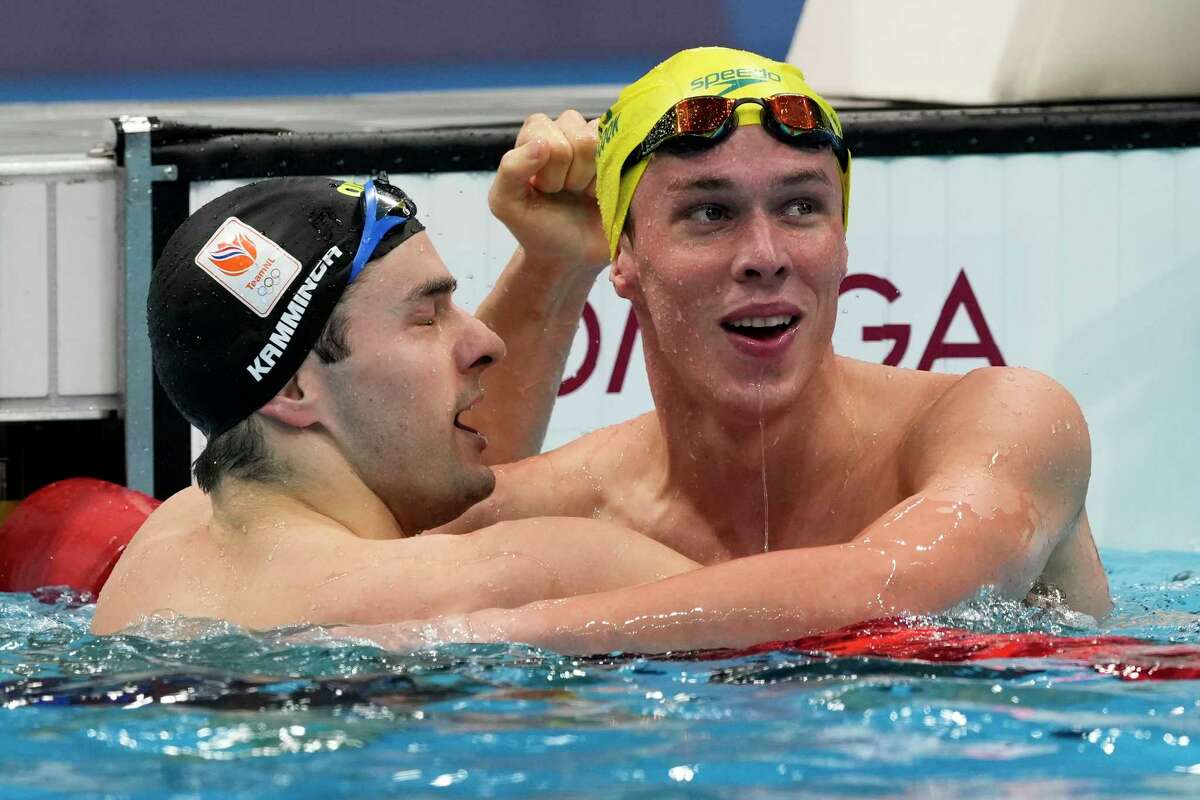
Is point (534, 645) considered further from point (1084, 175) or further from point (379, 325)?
point (1084, 175)

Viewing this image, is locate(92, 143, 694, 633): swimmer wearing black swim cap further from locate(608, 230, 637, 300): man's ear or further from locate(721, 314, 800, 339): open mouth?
locate(721, 314, 800, 339): open mouth

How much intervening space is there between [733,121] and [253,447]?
3.69 ft

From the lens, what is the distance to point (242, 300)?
9.71 ft

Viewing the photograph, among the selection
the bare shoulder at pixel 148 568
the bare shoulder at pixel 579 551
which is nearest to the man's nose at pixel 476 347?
the bare shoulder at pixel 579 551

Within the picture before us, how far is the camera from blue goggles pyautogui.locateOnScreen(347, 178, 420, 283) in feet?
10.1

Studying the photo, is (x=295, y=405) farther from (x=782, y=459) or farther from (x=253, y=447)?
(x=782, y=459)

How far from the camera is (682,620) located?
8.61 ft

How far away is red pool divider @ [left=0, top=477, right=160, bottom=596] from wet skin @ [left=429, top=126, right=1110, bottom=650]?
4.69 feet

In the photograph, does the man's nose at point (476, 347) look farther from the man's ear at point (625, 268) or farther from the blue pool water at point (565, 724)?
the blue pool water at point (565, 724)

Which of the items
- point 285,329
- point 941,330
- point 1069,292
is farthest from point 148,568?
point 1069,292

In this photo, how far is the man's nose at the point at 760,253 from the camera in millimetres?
3004

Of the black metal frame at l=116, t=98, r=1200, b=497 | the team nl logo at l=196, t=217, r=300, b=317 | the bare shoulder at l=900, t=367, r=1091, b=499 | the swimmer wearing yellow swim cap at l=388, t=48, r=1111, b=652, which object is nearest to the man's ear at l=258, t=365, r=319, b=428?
the team nl logo at l=196, t=217, r=300, b=317

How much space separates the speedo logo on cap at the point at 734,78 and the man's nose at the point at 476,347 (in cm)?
65

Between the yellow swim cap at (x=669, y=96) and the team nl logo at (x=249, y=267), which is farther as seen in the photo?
the yellow swim cap at (x=669, y=96)
